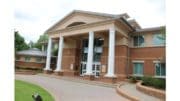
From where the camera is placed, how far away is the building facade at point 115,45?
51.5 ft

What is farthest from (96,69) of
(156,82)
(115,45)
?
(156,82)

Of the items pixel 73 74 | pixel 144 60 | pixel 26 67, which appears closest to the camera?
pixel 144 60

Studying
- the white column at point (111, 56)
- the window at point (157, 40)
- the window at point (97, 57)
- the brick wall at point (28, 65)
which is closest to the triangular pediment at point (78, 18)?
the white column at point (111, 56)

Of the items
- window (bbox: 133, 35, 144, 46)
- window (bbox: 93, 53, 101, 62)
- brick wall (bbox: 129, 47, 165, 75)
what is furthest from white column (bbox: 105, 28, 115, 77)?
window (bbox: 93, 53, 101, 62)

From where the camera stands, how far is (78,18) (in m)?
19.2

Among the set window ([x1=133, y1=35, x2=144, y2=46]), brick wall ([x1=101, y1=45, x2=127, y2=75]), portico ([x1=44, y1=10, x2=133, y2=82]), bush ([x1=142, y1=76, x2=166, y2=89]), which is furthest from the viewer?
window ([x1=133, y1=35, x2=144, y2=46])

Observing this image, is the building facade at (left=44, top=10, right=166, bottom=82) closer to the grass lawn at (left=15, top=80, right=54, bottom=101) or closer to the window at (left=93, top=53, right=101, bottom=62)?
the window at (left=93, top=53, right=101, bottom=62)

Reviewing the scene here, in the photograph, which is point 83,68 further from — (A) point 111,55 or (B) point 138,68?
(A) point 111,55

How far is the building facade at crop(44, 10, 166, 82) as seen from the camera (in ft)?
51.5

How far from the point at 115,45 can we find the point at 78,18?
4.59 meters
